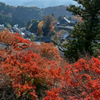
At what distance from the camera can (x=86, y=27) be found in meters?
9.56

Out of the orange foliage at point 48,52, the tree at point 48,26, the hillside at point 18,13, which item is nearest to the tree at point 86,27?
the orange foliage at point 48,52

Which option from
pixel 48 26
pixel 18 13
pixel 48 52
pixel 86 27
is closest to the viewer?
pixel 86 27

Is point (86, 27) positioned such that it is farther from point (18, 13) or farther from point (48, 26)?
point (18, 13)

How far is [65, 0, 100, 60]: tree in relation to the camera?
860 centimetres

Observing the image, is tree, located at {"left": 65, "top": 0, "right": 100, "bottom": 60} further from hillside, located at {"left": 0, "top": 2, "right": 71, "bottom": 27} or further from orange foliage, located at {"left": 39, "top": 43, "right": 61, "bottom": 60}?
hillside, located at {"left": 0, "top": 2, "right": 71, "bottom": 27}

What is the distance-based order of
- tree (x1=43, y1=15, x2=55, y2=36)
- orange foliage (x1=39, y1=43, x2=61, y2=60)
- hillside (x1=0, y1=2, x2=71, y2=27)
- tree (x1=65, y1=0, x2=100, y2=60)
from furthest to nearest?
hillside (x1=0, y1=2, x2=71, y2=27), tree (x1=43, y1=15, x2=55, y2=36), orange foliage (x1=39, y1=43, x2=61, y2=60), tree (x1=65, y1=0, x2=100, y2=60)

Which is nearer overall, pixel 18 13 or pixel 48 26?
pixel 48 26

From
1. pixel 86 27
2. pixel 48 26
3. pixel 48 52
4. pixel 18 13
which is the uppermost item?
pixel 18 13

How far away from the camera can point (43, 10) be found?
7975 centimetres

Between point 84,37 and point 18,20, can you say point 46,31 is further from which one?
point 18,20

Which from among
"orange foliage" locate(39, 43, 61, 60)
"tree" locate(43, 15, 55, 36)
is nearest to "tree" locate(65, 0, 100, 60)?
"orange foliage" locate(39, 43, 61, 60)

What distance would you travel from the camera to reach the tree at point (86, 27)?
8.60 m

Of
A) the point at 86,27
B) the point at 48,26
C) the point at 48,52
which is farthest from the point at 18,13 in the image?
the point at 86,27

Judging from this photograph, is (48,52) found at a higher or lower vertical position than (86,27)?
lower
